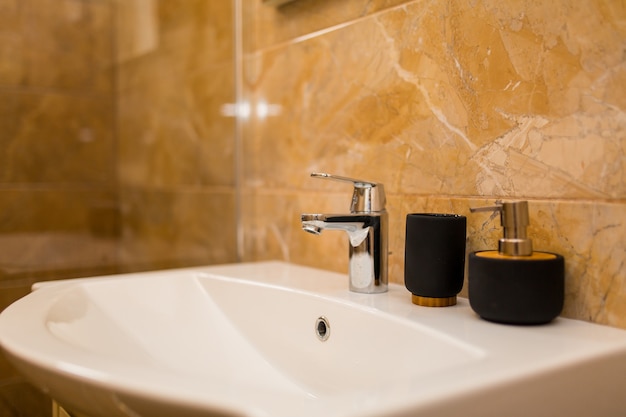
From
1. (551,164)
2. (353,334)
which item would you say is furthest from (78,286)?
(551,164)

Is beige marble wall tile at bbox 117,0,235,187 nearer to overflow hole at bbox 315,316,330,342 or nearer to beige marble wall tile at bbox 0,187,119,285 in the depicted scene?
beige marble wall tile at bbox 0,187,119,285

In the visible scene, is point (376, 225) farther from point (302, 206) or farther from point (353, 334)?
point (302, 206)

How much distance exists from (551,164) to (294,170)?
57 cm

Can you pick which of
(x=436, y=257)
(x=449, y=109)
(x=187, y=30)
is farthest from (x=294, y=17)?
(x=436, y=257)

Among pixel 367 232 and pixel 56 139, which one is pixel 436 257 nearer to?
pixel 367 232

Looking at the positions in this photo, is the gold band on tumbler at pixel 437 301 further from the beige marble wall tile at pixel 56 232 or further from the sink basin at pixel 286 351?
the beige marble wall tile at pixel 56 232

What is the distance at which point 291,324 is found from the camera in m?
0.88

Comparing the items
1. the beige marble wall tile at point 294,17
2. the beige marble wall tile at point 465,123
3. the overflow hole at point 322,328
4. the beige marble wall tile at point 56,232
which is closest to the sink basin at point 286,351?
the overflow hole at point 322,328

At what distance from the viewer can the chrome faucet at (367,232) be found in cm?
88

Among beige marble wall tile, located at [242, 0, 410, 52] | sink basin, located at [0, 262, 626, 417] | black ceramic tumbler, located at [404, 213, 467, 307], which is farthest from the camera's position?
beige marble wall tile, located at [242, 0, 410, 52]

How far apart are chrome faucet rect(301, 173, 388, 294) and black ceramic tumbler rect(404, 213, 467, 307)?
10cm

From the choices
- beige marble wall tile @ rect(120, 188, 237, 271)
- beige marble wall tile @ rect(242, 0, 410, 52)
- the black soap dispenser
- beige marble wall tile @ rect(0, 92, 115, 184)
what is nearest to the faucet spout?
the black soap dispenser

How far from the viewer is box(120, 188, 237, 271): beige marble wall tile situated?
133 centimetres

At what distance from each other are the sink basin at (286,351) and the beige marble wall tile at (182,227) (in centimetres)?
20
